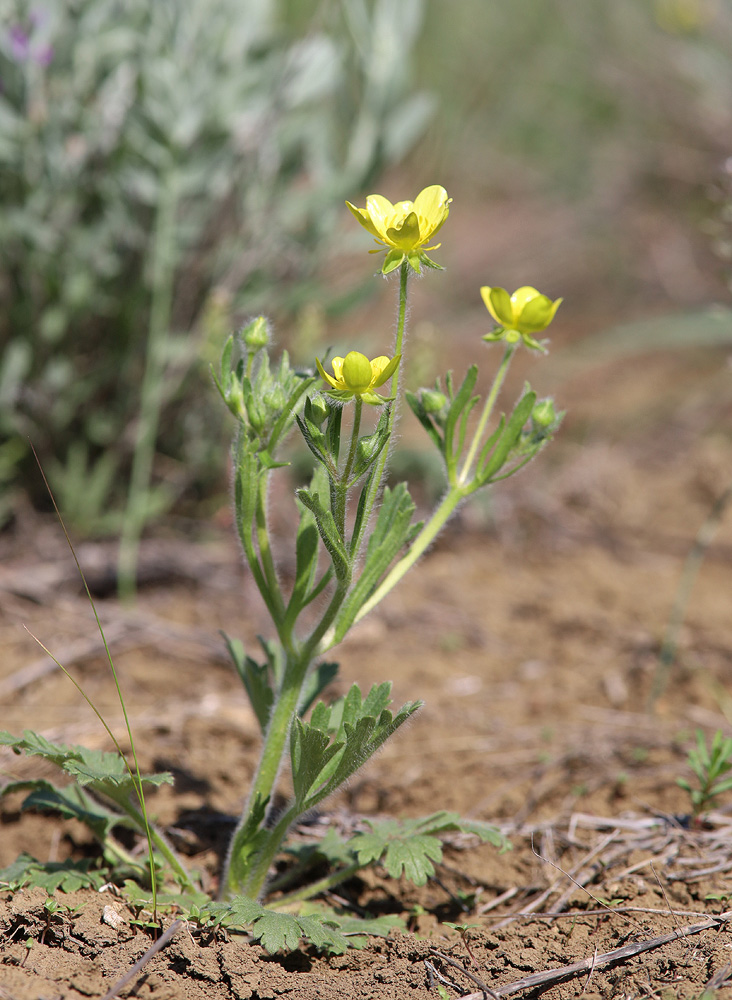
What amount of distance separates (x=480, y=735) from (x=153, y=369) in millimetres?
1611

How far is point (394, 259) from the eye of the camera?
1427 millimetres

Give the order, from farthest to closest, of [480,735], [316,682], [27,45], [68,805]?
[27,45], [480,735], [316,682], [68,805]

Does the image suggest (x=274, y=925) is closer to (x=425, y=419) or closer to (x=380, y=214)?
(x=425, y=419)

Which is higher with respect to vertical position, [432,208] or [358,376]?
[432,208]

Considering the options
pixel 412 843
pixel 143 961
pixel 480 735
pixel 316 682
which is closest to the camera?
pixel 143 961

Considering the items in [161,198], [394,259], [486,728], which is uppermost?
[394,259]

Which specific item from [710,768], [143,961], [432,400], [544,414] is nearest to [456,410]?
[432,400]

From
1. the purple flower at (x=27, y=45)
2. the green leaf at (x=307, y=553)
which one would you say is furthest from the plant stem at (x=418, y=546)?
the purple flower at (x=27, y=45)

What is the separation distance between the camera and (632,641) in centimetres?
296

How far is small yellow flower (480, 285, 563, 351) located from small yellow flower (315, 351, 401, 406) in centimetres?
24

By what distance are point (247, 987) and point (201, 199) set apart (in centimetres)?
269

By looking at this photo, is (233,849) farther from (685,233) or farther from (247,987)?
(685,233)

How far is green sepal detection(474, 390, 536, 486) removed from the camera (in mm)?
1536

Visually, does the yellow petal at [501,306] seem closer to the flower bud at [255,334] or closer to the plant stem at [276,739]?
the flower bud at [255,334]
